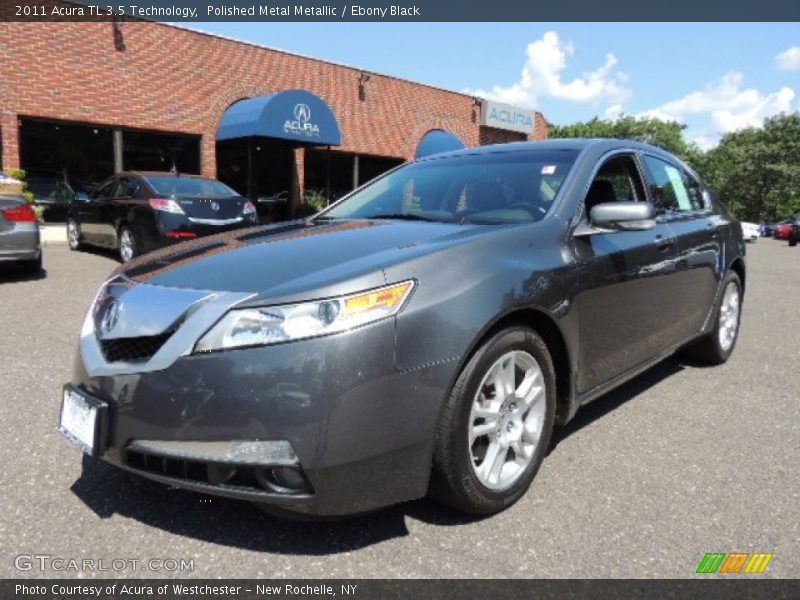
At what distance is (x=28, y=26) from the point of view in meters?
12.7

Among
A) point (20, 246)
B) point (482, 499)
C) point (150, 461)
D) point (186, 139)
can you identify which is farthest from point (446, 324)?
point (186, 139)

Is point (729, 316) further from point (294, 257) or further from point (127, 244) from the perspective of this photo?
point (127, 244)

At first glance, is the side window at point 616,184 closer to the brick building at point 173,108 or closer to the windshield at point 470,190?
the windshield at point 470,190

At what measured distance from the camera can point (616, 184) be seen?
3.48 m

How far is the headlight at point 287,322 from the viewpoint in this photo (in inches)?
76.9

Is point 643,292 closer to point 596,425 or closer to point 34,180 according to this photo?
point 596,425

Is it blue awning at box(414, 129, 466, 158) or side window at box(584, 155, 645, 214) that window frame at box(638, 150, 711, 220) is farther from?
blue awning at box(414, 129, 466, 158)

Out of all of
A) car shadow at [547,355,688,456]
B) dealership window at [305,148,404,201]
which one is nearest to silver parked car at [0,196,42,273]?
car shadow at [547,355,688,456]

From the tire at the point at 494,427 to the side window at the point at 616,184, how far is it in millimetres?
939

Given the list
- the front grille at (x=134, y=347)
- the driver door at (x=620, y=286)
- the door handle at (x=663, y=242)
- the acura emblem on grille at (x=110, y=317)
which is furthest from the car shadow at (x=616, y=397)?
the acura emblem on grille at (x=110, y=317)

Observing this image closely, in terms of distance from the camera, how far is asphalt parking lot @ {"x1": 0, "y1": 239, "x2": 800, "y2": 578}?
2.14 m

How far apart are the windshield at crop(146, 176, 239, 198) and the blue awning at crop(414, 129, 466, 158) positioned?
1250cm
